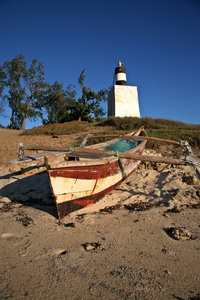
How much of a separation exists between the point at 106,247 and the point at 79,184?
1205 mm

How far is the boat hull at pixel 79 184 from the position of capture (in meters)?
2.92

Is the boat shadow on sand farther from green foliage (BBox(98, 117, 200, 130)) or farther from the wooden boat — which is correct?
green foliage (BBox(98, 117, 200, 130))

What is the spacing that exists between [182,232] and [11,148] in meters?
9.65

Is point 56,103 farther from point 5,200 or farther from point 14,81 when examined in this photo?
point 5,200

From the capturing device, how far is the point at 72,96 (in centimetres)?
2564

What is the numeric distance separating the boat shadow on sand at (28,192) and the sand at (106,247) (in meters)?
0.03

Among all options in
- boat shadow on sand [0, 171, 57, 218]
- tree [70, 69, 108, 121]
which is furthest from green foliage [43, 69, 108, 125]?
boat shadow on sand [0, 171, 57, 218]

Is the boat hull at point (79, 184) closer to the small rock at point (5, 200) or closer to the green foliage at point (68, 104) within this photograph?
the small rock at point (5, 200)

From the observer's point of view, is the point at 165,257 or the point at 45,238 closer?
the point at 165,257

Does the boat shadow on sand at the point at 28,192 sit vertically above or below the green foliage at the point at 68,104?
below

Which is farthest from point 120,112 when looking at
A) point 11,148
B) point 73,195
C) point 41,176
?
point 73,195

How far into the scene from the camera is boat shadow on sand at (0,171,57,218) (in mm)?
3846

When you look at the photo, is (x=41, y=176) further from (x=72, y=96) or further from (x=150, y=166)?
(x=72, y=96)

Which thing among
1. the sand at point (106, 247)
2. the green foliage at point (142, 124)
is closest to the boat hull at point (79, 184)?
the sand at point (106, 247)
